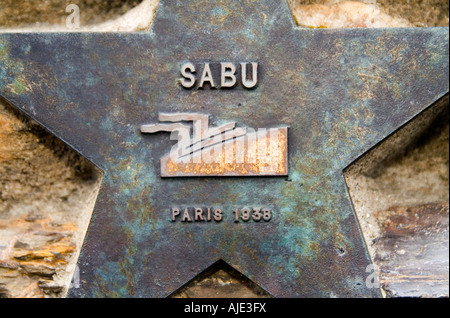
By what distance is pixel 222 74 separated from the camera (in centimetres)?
152

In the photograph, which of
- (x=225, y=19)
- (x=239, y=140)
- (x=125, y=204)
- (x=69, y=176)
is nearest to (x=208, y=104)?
(x=239, y=140)

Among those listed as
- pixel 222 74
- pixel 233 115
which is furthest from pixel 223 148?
pixel 222 74

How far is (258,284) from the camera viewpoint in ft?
5.02

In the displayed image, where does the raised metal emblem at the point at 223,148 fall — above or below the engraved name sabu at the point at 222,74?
below

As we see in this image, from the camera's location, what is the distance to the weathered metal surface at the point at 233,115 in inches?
59.9

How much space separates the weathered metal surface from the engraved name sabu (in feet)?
0.05

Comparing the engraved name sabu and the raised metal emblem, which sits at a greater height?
the engraved name sabu

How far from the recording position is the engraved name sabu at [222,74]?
152 cm

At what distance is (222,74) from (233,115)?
0.11 metres

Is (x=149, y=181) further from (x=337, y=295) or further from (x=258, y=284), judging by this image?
(x=337, y=295)

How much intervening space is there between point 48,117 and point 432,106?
106 cm

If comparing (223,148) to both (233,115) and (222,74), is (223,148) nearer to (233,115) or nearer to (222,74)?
(233,115)

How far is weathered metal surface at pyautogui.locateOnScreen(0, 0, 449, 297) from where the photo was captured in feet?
4.99

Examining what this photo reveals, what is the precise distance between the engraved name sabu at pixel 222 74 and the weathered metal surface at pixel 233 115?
2 centimetres
